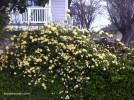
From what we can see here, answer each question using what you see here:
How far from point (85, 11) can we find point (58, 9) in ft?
72.2

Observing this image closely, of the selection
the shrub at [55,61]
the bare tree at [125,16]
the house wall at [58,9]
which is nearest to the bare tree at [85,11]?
the bare tree at [125,16]

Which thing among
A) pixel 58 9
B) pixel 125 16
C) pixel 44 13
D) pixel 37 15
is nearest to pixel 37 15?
pixel 37 15

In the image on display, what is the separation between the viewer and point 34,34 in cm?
590

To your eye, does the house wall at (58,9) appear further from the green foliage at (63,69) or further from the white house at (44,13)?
the green foliage at (63,69)

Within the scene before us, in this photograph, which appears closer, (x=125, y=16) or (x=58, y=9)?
(x=58, y=9)

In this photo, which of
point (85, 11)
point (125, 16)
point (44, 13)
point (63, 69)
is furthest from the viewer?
point (85, 11)

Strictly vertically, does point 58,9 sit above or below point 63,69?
above

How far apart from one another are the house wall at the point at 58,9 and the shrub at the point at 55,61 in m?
8.27

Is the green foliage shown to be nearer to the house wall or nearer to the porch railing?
the porch railing

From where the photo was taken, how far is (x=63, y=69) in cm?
547

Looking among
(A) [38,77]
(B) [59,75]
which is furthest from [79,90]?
(A) [38,77]

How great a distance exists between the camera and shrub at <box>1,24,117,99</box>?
5.41 m

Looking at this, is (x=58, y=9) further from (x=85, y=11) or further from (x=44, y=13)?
(x=85, y=11)

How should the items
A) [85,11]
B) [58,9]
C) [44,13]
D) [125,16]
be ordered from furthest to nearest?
[85,11] → [125,16] → [58,9] → [44,13]
